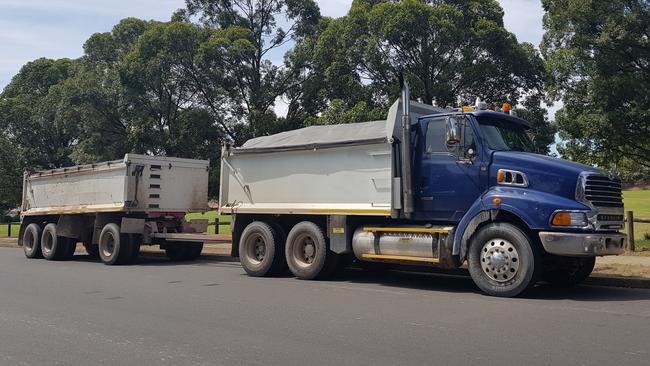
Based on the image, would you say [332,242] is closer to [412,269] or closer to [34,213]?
[412,269]

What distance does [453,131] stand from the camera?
960 cm

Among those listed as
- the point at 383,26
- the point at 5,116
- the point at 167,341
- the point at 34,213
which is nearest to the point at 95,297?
the point at 167,341

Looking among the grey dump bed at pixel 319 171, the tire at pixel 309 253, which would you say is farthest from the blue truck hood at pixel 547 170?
the tire at pixel 309 253

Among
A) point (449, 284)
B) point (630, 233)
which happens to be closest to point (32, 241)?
point (449, 284)

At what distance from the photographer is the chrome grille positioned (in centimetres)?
870

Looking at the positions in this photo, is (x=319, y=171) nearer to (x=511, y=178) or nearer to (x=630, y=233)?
(x=511, y=178)

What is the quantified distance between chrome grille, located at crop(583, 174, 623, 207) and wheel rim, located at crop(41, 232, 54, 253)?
1467cm

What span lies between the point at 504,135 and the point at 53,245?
521 inches

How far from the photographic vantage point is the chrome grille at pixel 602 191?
8695mm

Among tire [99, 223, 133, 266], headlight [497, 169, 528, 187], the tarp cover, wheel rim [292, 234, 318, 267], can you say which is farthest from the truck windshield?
tire [99, 223, 133, 266]

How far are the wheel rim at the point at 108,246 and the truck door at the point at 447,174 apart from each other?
8.88 meters

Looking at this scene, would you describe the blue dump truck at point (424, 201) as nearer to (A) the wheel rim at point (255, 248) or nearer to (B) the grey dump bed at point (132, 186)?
(A) the wheel rim at point (255, 248)

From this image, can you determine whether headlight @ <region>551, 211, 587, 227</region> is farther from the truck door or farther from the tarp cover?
the tarp cover

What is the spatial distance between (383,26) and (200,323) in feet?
61.4
